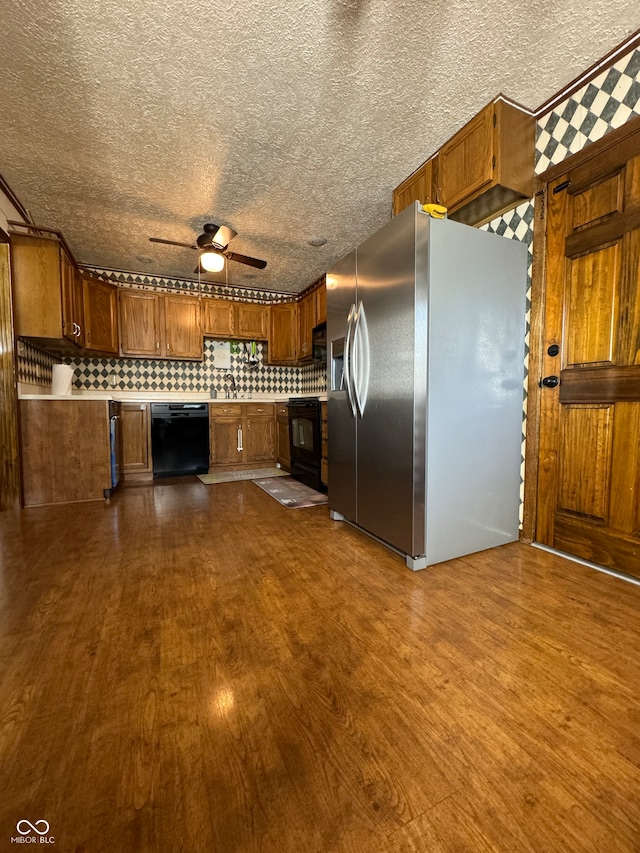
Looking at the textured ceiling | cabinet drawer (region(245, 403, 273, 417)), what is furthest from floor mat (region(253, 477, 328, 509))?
the textured ceiling

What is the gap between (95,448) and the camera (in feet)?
10.7

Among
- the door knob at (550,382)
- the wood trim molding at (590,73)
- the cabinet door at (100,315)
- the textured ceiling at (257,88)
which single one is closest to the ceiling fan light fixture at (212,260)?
the textured ceiling at (257,88)

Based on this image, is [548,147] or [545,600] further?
[548,147]

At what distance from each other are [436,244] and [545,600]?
5.70 feet

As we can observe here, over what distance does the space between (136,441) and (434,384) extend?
3.64 metres

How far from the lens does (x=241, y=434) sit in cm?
473

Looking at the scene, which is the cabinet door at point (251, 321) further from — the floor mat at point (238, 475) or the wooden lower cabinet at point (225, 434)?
the floor mat at point (238, 475)

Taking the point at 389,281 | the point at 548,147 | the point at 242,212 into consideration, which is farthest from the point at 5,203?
the point at 548,147

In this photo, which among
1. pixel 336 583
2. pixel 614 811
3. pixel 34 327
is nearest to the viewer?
pixel 614 811

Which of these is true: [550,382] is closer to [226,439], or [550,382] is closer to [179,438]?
[226,439]

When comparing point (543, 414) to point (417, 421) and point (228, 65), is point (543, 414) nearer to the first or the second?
point (417, 421)

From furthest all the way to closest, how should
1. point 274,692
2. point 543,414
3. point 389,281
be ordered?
point 543,414
point 389,281
point 274,692

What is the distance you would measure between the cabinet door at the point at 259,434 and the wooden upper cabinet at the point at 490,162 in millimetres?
3250

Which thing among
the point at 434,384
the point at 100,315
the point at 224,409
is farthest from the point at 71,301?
the point at 434,384
